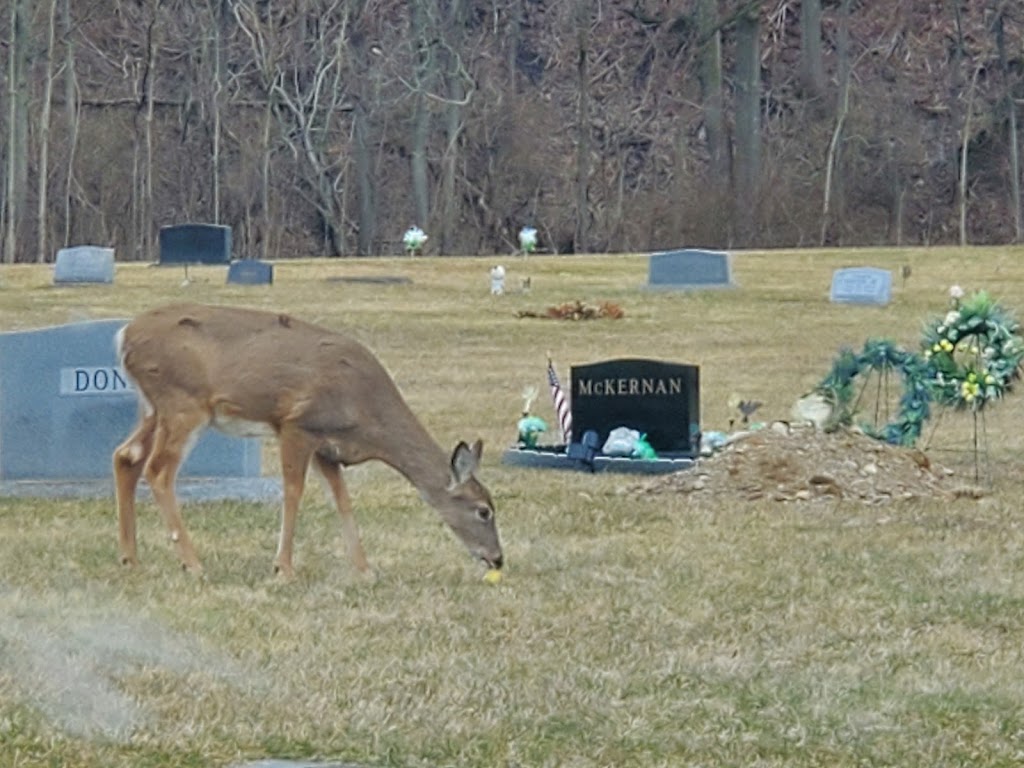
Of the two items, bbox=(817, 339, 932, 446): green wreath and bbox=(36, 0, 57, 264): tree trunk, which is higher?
bbox=(36, 0, 57, 264): tree trunk

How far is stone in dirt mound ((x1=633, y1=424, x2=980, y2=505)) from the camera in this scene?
13539 mm

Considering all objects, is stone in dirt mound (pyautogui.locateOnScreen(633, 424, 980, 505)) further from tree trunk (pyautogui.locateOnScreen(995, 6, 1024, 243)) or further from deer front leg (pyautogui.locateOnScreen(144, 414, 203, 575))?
tree trunk (pyautogui.locateOnScreen(995, 6, 1024, 243))

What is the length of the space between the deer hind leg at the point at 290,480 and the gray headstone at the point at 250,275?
22219mm

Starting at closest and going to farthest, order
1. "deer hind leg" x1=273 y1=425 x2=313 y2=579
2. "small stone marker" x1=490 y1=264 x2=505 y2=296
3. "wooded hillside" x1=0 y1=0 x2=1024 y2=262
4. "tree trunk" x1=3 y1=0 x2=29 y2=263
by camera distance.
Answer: "deer hind leg" x1=273 y1=425 x2=313 y2=579 → "small stone marker" x1=490 y1=264 x2=505 y2=296 → "tree trunk" x1=3 y1=0 x2=29 y2=263 → "wooded hillside" x1=0 y1=0 x2=1024 y2=262

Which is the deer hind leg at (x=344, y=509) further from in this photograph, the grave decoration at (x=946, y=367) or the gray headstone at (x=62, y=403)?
the grave decoration at (x=946, y=367)

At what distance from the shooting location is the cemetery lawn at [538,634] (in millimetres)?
7371

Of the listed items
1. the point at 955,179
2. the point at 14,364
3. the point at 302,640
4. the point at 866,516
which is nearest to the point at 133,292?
the point at 14,364

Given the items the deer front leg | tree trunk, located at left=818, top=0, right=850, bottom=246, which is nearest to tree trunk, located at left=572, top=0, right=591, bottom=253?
tree trunk, located at left=818, top=0, right=850, bottom=246

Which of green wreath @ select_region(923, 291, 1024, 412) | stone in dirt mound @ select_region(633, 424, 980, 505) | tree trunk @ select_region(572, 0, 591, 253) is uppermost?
tree trunk @ select_region(572, 0, 591, 253)

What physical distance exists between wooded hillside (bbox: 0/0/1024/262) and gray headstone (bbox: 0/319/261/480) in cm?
3258

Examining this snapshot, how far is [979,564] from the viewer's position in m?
11.3

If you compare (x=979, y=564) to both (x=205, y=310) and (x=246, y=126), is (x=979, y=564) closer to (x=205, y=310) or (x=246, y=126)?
(x=205, y=310)

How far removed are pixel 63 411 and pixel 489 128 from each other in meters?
39.9

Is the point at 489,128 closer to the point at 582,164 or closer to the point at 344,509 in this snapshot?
the point at 582,164
